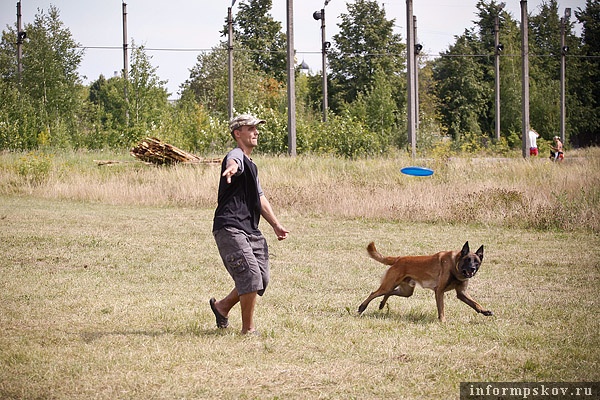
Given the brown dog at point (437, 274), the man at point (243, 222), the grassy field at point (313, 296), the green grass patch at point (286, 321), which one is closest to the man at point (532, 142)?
the grassy field at point (313, 296)

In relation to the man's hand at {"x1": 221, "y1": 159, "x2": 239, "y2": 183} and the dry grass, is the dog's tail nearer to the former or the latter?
the man's hand at {"x1": 221, "y1": 159, "x2": 239, "y2": 183}

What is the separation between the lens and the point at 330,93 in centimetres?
6431

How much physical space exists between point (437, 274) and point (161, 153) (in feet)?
64.3

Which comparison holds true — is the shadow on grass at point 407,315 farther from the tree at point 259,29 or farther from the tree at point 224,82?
the tree at point 259,29

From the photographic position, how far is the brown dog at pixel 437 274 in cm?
761

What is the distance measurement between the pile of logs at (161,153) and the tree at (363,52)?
37.7 m

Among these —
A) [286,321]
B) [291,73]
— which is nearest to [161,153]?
[291,73]

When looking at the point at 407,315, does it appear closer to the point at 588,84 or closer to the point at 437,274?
the point at 437,274

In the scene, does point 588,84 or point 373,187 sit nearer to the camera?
point 373,187

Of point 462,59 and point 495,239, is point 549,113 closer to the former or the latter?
point 462,59

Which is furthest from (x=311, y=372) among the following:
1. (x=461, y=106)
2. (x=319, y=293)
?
(x=461, y=106)

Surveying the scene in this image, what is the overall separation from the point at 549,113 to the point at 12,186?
4488 centimetres

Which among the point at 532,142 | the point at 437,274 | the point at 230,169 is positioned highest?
the point at 532,142

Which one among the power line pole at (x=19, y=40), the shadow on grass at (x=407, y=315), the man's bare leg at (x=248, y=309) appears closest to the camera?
the man's bare leg at (x=248, y=309)
